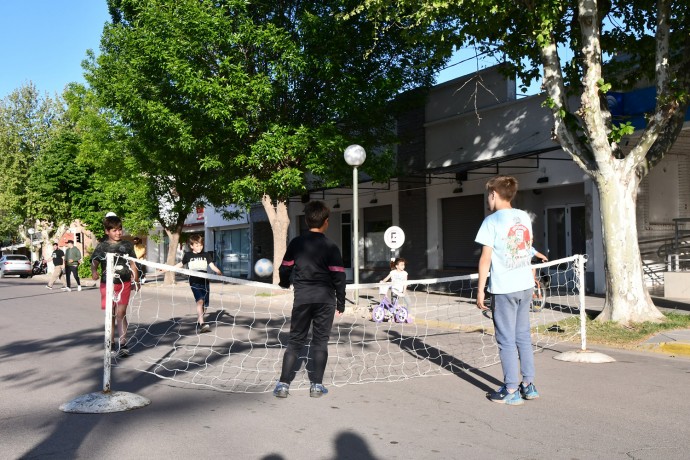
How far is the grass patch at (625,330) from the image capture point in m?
10.2

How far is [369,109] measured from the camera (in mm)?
17797

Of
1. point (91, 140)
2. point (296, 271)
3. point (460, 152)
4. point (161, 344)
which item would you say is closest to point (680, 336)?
point (296, 271)

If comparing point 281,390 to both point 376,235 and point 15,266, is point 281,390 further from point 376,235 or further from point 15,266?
point 15,266

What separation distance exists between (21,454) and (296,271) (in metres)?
2.72

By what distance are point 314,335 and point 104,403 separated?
1.93 meters

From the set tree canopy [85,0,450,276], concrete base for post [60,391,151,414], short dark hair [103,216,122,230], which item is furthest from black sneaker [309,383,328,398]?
tree canopy [85,0,450,276]

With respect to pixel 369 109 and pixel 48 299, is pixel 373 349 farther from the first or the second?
pixel 48 299

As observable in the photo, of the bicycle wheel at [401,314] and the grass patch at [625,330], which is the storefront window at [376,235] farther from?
→ the grass patch at [625,330]

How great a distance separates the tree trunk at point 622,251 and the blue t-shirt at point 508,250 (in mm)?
5624

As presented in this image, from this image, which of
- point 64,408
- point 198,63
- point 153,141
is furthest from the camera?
point 153,141

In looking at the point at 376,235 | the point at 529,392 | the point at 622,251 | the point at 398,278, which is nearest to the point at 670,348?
the point at 622,251

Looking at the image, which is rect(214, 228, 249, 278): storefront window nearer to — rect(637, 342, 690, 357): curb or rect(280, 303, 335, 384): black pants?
rect(637, 342, 690, 357): curb

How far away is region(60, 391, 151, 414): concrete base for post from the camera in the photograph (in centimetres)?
581

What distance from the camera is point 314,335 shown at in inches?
255
